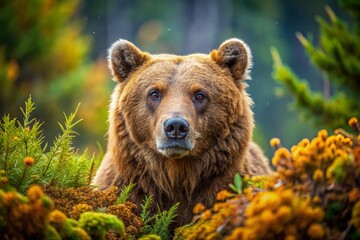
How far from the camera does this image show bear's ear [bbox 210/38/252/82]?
6.23 m

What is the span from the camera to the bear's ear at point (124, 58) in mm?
6281

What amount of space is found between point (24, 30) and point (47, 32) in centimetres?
115

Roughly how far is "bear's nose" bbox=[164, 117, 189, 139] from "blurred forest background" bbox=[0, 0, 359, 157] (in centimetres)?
1706

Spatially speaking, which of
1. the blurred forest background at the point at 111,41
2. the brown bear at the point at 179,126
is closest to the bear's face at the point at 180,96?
the brown bear at the point at 179,126

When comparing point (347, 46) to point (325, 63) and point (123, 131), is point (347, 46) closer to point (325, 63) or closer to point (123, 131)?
point (325, 63)

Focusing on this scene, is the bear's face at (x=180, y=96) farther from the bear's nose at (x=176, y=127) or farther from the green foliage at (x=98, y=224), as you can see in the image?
the green foliage at (x=98, y=224)

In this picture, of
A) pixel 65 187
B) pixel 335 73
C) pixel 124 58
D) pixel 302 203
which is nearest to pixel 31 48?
pixel 335 73

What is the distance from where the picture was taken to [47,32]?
27234mm

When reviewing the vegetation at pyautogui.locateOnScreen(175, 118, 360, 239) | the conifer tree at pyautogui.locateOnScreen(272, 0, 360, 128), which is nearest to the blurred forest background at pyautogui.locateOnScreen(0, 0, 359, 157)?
the conifer tree at pyautogui.locateOnScreen(272, 0, 360, 128)

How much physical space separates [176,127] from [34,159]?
1.37 m

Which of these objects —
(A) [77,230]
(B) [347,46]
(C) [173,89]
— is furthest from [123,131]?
(B) [347,46]

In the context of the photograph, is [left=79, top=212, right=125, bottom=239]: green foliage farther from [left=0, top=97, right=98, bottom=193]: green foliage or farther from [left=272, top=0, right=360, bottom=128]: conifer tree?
[left=272, top=0, right=360, bottom=128]: conifer tree

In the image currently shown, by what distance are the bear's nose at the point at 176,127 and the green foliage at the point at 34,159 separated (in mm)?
924

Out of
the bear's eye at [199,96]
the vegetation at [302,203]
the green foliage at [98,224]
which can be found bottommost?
the green foliage at [98,224]
